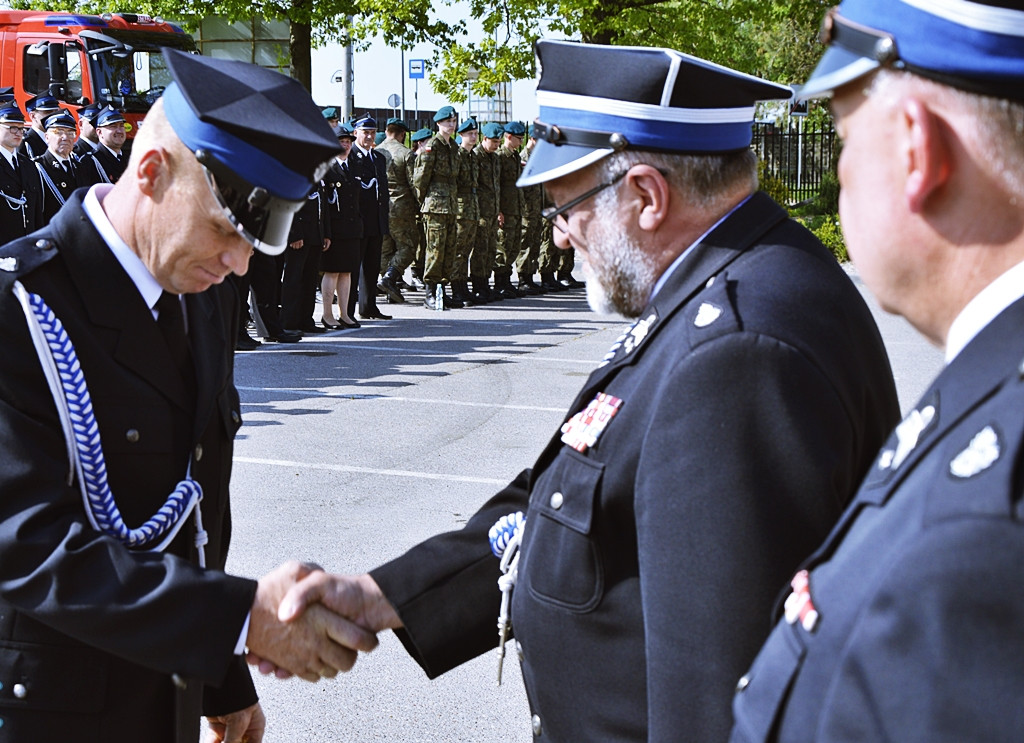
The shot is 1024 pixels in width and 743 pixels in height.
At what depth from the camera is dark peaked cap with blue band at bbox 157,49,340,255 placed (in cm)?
210

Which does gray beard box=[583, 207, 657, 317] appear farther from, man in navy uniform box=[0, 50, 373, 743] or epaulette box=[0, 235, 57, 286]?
epaulette box=[0, 235, 57, 286]

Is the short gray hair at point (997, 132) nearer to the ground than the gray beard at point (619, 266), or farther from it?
farther from it

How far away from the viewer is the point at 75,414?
2080 millimetres

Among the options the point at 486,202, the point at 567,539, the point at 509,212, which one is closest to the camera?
the point at 567,539

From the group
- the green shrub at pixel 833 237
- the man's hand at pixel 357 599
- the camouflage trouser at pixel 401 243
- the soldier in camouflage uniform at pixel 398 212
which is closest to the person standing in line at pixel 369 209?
the soldier in camouflage uniform at pixel 398 212

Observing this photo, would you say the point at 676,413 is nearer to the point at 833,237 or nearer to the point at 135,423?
the point at 135,423

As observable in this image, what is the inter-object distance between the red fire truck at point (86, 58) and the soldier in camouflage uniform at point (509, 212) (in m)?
5.99

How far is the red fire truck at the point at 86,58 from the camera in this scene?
19500 millimetres

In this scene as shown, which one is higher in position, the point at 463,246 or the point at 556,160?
the point at 556,160

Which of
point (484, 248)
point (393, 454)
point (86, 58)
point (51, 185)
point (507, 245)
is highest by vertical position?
point (86, 58)

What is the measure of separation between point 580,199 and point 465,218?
13011 millimetres

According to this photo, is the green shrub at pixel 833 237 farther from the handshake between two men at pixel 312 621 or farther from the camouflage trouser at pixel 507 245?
the handshake between two men at pixel 312 621

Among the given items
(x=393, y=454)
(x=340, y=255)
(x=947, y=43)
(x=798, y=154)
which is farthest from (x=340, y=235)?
(x=798, y=154)

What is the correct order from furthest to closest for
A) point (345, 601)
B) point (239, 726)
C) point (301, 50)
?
point (301, 50) → point (239, 726) → point (345, 601)
